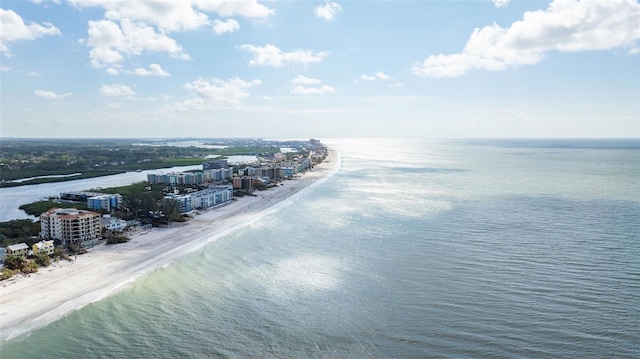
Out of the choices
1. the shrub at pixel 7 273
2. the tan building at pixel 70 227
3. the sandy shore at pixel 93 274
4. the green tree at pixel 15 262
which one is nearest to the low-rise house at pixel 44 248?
the sandy shore at pixel 93 274

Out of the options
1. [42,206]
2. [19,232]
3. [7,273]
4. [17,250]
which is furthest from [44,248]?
[42,206]

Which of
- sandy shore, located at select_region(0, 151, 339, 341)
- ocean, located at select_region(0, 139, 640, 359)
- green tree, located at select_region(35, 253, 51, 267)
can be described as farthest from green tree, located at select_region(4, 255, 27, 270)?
ocean, located at select_region(0, 139, 640, 359)

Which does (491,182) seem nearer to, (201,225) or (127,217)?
(201,225)

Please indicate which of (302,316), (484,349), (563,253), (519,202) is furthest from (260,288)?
(519,202)

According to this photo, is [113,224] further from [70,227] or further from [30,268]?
[30,268]

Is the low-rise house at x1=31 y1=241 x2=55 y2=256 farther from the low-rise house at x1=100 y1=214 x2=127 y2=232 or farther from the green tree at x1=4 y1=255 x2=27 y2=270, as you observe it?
the low-rise house at x1=100 y1=214 x2=127 y2=232
